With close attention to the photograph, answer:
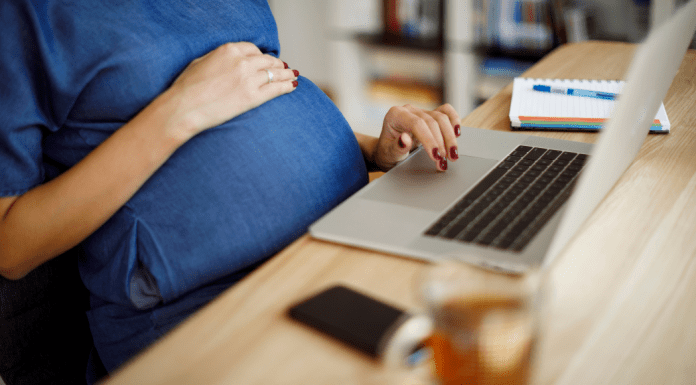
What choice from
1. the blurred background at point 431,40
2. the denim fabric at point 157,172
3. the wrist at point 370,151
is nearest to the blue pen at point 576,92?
the wrist at point 370,151

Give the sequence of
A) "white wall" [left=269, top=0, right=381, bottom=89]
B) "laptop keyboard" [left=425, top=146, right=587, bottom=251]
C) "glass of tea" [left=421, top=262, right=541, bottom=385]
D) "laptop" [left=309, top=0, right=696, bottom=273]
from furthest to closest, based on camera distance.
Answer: "white wall" [left=269, top=0, right=381, bottom=89]
"laptop keyboard" [left=425, top=146, right=587, bottom=251]
"laptop" [left=309, top=0, right=696, bottom=273]
"glass of tea" [left=421, top=262, right=541, bottom=385]

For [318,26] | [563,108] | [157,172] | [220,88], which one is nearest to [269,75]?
[220,88]

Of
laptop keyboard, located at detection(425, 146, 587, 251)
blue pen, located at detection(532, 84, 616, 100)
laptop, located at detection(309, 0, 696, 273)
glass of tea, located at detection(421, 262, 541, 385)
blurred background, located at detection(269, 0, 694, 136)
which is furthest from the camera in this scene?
blurred background, located at detection(269, 0, 694, 136)

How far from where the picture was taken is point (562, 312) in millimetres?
464

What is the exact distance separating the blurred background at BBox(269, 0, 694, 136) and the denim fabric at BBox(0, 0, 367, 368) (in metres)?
→ 1.96

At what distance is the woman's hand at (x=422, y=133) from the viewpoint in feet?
2.45

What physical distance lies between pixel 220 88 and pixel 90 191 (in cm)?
22

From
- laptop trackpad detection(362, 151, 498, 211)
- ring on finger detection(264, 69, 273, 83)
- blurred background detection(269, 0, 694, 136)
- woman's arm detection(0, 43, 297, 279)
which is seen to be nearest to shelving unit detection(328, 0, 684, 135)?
blurred background detection(269, 0, 694, 136)

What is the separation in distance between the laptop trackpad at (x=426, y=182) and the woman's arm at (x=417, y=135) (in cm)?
2

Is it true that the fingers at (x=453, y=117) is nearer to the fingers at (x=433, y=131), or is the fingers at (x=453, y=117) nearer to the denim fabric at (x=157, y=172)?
the fingers at (x=433, y=131)

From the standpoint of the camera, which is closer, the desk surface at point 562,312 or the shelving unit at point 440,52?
the desk surface at point 562,312

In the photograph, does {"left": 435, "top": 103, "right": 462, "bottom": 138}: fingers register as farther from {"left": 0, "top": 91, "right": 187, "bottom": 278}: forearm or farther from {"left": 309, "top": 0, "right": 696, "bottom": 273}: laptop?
{"left": 0, "top": 91, "right": 187, "bottom": 278}: forearm

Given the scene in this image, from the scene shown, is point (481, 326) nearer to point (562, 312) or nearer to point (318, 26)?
point (562, 312)

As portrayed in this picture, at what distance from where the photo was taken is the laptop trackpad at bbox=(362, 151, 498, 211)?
655 mm
